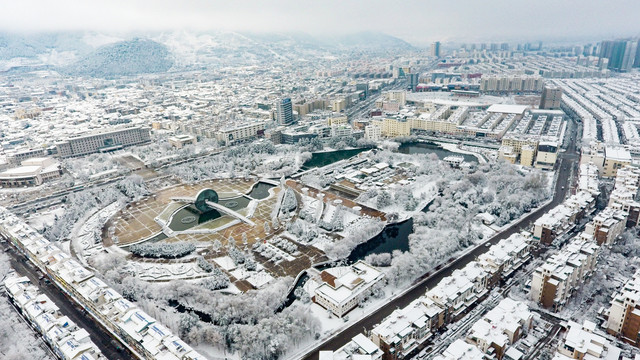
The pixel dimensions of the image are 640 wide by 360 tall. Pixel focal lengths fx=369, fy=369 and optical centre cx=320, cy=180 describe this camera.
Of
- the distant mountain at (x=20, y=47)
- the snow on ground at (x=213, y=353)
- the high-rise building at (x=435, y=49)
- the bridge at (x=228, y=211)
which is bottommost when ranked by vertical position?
the snow on ground at (x=213, y=353)

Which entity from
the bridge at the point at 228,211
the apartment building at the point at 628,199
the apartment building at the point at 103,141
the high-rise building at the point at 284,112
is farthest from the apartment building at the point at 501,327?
the apartment building at the point at 103,141

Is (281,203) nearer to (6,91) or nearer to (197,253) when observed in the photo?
(197,253)

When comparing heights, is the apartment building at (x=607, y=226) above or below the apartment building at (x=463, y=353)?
above

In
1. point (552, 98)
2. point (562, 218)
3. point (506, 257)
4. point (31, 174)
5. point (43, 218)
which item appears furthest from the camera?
point (552, 98)

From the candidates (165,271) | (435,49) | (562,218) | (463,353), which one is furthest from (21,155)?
(435,49)

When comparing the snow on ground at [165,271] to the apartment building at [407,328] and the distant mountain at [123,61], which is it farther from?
the distant mountain at [123,61]

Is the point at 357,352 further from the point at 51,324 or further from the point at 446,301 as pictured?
the point at 51,324

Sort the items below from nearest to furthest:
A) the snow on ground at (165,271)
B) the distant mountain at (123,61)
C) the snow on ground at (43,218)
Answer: the snow on ground at (165,271)
the snow on ground at (43,218)
the distant mountain at (123,61)
